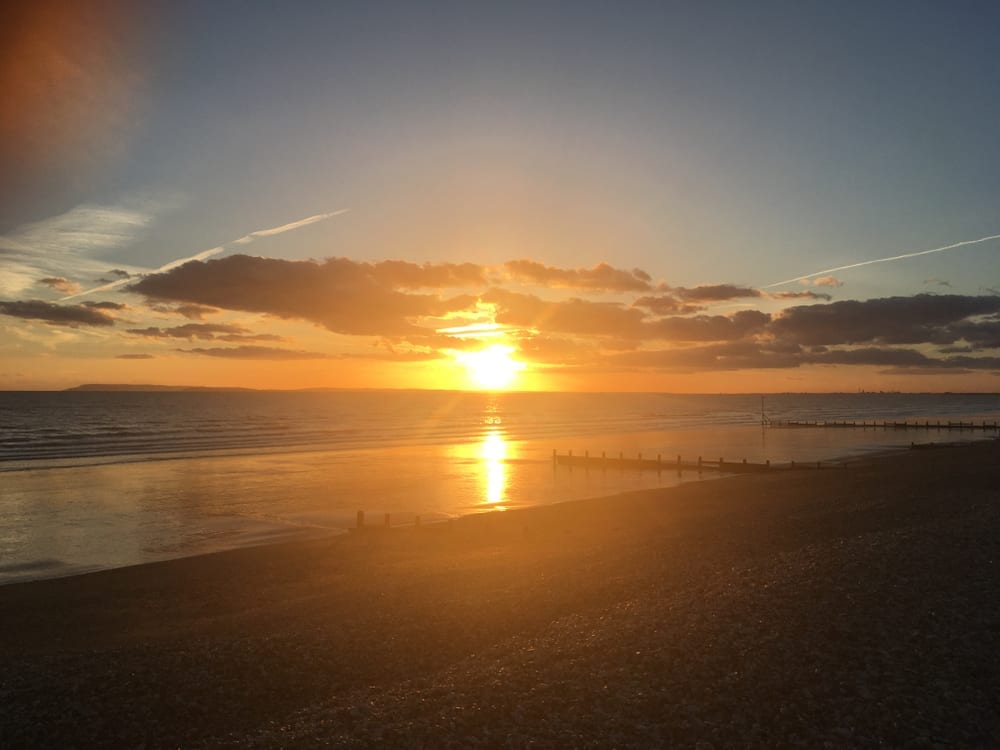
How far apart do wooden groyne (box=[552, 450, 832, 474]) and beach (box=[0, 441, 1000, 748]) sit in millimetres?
32603

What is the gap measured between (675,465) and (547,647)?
48.6 metres

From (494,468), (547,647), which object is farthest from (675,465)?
(547,647)

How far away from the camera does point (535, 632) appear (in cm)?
1369

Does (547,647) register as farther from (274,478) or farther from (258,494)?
(274,478)

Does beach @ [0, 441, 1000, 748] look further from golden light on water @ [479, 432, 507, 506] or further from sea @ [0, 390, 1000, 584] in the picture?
golden light on water @ [479, 432, 507, 506]

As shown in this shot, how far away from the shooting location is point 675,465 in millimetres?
58969

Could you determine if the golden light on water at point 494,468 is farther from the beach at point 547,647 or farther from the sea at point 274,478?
the beach at point 547,647

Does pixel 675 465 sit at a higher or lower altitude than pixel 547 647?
lower

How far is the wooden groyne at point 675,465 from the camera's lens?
55188 millimetres

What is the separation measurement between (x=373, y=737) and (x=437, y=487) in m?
37.3

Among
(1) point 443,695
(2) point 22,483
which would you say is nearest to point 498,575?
(1) point 443,695

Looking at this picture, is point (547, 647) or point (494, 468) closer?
point (547, 647)

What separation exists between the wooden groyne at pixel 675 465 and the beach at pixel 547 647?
107 ft

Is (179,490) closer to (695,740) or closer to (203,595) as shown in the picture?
(203,595)
